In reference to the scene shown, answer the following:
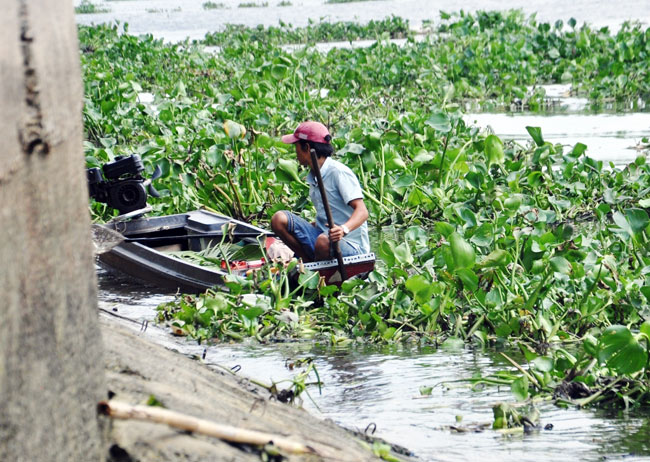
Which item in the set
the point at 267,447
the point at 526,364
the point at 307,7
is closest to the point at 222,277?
the point at 526,364

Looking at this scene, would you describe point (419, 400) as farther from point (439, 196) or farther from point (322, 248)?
point (439, 196)

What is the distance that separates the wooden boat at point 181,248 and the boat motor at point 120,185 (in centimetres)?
16

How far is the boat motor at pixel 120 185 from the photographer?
22.7 ft

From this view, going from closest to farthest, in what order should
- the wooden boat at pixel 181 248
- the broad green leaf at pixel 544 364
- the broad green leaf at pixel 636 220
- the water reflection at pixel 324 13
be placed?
the broad green leaf at pixel 544 364 < the broad green leaf at pixel 636 220 < the wooden boat at pixel 181 248 < the water reflection at pixel 324 13

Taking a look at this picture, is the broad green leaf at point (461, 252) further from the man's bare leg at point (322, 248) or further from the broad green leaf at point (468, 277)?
the man's bare leg at point (322, 248)

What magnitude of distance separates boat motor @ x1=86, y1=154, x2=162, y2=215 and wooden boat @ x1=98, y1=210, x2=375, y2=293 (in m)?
0.16

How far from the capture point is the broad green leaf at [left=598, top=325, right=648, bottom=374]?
3.59 metres

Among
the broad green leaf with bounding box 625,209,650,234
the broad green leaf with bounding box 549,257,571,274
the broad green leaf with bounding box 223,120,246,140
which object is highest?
the broad green leaf with bounding box 223,120,246,140

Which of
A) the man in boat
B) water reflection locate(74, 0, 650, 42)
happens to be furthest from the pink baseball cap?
water reflection locate(74, 0, 650, 42)

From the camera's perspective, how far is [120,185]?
699 cm

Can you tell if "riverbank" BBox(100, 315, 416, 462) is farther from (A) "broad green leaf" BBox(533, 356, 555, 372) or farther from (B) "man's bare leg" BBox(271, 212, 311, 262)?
(B) "man's bare leg" BBox(271, 212, 311, 262)

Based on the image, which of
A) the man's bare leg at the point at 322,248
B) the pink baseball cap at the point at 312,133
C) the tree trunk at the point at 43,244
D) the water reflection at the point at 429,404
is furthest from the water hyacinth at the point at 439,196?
the tree trunk at the point at 43,244

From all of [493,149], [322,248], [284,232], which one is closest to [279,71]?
[493,149]

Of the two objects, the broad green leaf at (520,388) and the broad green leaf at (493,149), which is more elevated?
the broad green leaf at (493,149)
